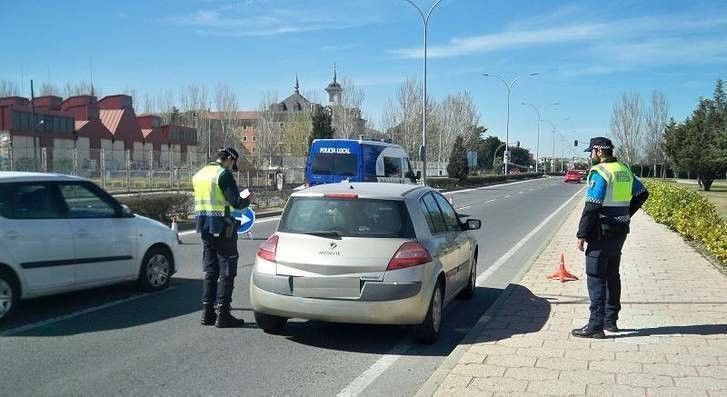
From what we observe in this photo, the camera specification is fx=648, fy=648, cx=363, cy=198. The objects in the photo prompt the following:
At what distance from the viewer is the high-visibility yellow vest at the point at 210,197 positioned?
6.36 metres

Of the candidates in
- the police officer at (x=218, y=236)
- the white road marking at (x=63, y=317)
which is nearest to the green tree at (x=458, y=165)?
the white road marking at (x=63, y=317)

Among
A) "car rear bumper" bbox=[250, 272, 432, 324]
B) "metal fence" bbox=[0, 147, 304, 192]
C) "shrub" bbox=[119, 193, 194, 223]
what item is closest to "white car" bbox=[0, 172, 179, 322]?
"car rear bumper" bbox=[250, 272, 432, 324]

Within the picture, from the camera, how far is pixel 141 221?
7.89 meters

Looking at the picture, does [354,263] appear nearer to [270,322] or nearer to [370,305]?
[370,305]

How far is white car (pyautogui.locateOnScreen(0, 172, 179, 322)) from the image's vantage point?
20.8 feet

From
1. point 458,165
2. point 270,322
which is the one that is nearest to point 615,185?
point 270,322

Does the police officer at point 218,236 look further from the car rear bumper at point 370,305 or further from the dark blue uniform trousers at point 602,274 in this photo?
the dark blue uniform trousers at point 602,274

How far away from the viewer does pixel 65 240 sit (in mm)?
6758

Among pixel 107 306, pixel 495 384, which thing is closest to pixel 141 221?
pixel 107 306

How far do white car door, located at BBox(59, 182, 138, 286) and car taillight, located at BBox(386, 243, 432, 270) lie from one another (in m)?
3.52

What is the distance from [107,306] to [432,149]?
79738 mm

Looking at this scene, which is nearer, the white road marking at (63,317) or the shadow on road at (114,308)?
the white road marking at (63,317)

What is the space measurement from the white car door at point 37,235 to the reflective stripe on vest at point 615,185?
534cm

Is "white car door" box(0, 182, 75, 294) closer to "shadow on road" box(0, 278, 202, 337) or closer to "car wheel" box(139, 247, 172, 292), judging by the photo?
"shadow on road" box(0, 278, 202, 337)
